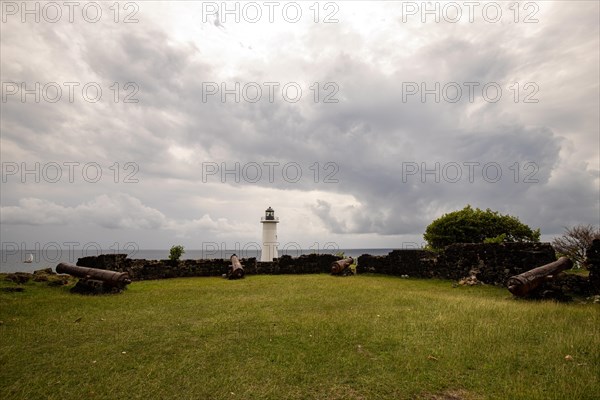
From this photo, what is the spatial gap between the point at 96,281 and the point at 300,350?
30.6 ft

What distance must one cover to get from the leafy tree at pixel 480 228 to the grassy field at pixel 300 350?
26.9 m

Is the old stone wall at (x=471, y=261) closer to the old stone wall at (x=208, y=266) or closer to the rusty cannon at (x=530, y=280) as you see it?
the rusty cannon at (x=530, y=280)

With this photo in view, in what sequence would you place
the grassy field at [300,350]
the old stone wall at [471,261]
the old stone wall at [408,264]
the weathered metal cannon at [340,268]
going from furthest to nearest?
the weathered metal cannon at [340,268], the old stone wall at [408,264], the old stone wall at [471,261], the grassy field at [300,350]

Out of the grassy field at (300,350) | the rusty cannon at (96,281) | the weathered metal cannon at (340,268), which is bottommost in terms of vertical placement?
the weathered metal cannon at (340,268)

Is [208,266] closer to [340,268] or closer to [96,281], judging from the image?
[340,268]

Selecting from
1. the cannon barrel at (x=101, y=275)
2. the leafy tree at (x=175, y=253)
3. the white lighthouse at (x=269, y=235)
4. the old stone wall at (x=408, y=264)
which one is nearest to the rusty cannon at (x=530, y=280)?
the old stone wall at (x=408, y=264)

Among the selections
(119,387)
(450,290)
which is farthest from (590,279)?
(119,387)

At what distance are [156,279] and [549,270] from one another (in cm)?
1779

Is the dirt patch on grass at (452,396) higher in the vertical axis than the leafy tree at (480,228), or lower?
lower

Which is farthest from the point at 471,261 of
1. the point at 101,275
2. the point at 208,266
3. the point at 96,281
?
the point at 96,281

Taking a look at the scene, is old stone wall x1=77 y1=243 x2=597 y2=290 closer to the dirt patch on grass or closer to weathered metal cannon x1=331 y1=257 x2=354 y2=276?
weathered metal cannon x1=331 y1=257 x2=354 y2=276

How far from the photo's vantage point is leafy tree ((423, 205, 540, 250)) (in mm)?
34875

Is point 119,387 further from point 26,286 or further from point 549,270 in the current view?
point 549,270

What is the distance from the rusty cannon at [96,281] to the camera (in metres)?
12.1
